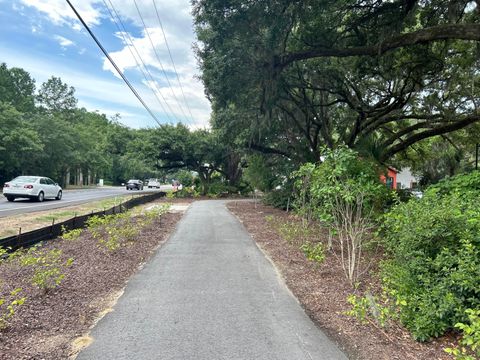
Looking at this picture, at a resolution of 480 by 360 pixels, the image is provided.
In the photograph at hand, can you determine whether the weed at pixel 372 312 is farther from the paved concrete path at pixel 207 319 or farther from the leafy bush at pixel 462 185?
the leafy bush at pixel 462 185

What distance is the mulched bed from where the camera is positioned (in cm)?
363

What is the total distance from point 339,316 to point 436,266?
4.40 feet

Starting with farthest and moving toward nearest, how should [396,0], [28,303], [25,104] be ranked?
[25,104]
[396,0]
[28,303]

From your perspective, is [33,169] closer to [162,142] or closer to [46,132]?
[46,132]

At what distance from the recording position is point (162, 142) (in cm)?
3481

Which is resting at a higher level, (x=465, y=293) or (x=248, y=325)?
(x=465, y=293)

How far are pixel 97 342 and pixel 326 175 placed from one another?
4.71 metres

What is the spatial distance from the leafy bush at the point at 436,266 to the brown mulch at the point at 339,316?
0.62ft

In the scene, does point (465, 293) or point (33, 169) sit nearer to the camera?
point (465, 293)

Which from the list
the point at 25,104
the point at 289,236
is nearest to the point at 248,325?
the point at 289,236

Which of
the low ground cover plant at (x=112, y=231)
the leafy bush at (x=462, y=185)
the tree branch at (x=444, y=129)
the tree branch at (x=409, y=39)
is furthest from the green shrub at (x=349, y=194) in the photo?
the tree branch at (x=444, y=129)

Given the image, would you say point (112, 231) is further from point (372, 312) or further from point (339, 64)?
point (339, 64)

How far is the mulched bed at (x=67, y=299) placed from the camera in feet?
11.9

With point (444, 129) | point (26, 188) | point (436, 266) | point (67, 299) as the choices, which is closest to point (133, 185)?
point (26, 188)
